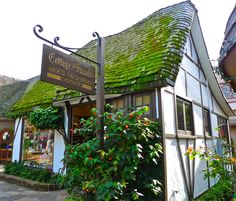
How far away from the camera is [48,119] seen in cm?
631

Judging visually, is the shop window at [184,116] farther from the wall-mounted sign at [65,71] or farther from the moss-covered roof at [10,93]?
the moss-covered roof at [10,93]

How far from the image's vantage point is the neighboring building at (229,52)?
9.77 ft

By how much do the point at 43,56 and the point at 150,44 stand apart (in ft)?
11.8

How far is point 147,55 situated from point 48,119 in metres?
3.52

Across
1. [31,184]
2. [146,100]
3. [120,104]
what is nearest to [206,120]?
[146,100]

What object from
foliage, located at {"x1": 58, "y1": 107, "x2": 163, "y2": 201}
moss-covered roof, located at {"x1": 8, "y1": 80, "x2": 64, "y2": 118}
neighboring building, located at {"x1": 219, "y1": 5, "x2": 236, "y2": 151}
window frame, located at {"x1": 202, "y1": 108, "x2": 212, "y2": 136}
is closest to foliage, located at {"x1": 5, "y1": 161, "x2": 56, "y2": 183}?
moss-covered roof, located at {"x1": 8, "y1": 80, "x2": 64, "y2": 118}

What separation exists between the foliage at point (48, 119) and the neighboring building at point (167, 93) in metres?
0.25

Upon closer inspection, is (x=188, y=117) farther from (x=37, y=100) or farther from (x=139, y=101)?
(x=37, y=100)

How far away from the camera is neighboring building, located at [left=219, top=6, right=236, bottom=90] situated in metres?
2.98

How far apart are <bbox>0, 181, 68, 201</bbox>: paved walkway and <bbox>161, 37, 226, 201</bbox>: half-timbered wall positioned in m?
2.88

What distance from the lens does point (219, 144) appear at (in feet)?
26.0

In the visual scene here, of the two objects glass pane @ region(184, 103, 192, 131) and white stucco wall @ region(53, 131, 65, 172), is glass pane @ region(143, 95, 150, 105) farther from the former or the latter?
white stucco wall @ region(53, 131, 65, 172)

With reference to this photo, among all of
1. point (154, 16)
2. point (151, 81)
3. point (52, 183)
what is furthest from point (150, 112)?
point (154, 16)

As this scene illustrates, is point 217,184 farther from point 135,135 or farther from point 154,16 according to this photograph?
point 154,16
